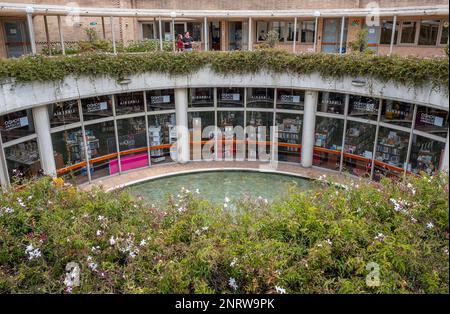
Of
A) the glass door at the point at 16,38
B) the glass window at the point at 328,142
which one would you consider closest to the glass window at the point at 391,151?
the glass window at the point at 328,142

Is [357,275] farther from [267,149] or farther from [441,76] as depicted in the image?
[267,149]

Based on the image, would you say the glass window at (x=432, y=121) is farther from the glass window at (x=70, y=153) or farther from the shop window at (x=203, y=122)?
the glass window at (x=70, y=153)

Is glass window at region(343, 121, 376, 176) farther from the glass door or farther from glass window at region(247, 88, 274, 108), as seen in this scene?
the glass door

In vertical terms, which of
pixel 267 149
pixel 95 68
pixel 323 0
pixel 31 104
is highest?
pixel 323 0

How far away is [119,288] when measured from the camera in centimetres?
498

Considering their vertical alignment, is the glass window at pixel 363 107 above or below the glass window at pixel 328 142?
above

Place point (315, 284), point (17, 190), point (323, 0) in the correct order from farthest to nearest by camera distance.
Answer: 1. point (323, 0)
2. point (17, 190)
3. point (315, 284)

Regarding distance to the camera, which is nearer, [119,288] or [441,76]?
[119,288]

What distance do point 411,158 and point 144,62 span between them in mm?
9698

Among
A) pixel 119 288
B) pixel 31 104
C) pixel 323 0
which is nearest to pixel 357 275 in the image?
pixel 119 288

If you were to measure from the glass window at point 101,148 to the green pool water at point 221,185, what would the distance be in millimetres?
1640

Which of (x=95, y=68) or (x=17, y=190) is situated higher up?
(x=95, y=68)

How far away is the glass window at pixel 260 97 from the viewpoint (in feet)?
51.2
